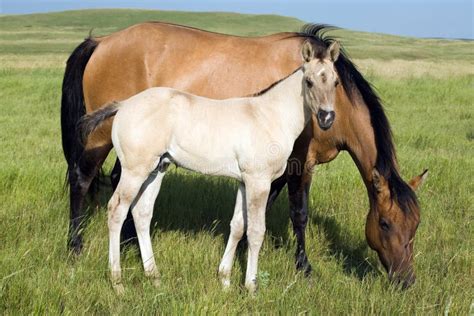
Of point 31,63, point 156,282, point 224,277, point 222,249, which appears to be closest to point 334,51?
point 224,277

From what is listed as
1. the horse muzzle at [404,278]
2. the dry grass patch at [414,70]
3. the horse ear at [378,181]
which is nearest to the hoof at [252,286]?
the horse muzzle at [404,278]

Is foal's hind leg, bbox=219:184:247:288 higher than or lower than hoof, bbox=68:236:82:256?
higher

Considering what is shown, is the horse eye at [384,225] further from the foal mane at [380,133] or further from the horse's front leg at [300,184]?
the horse's front leg at [300,184]

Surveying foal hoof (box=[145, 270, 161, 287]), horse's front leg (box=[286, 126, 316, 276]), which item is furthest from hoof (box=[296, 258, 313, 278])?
foal hoof (box=[145, 270, 161, 287])

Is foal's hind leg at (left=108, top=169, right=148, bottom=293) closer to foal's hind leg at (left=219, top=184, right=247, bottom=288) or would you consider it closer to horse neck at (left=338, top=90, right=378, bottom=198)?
foal's hind leg at (left=219, top=184, right=247, bottom=288)

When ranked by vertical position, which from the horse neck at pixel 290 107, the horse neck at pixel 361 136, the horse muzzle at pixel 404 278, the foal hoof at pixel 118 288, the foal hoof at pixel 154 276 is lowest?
the foal hoof at pixel 154 276

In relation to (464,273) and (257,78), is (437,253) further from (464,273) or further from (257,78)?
(257,78)

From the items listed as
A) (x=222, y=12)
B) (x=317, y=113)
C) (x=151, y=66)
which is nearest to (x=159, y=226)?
(x=151, y=66)

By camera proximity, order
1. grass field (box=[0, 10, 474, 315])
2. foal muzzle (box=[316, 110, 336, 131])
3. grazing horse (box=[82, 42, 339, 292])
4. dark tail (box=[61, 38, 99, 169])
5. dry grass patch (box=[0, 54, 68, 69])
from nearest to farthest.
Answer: foal muzzle (box=[316, 110, 336, 131]), grass field (box=[0, 10, 474, 315]), grazing horse (box=[82, 42, 339, 292]), dark tail (box=[61, 38, 99, 169]), dry grass patch (box=[0, 54, 68, 69])

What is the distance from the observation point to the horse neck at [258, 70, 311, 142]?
11.9 feet

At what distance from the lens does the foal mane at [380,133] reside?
386 centimetres

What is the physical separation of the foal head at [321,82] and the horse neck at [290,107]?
0.76 ft

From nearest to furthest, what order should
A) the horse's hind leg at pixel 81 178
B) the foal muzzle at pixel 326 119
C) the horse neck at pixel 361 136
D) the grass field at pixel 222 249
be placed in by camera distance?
the foal muzzle at pixel 326 119, the grass field at pixel 222 249, the horse neck at pixel 361 136, the horse's hind leg at pixel 81 178

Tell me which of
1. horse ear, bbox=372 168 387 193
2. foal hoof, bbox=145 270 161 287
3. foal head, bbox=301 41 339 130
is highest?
foal head, bbox=301 41 339 130
